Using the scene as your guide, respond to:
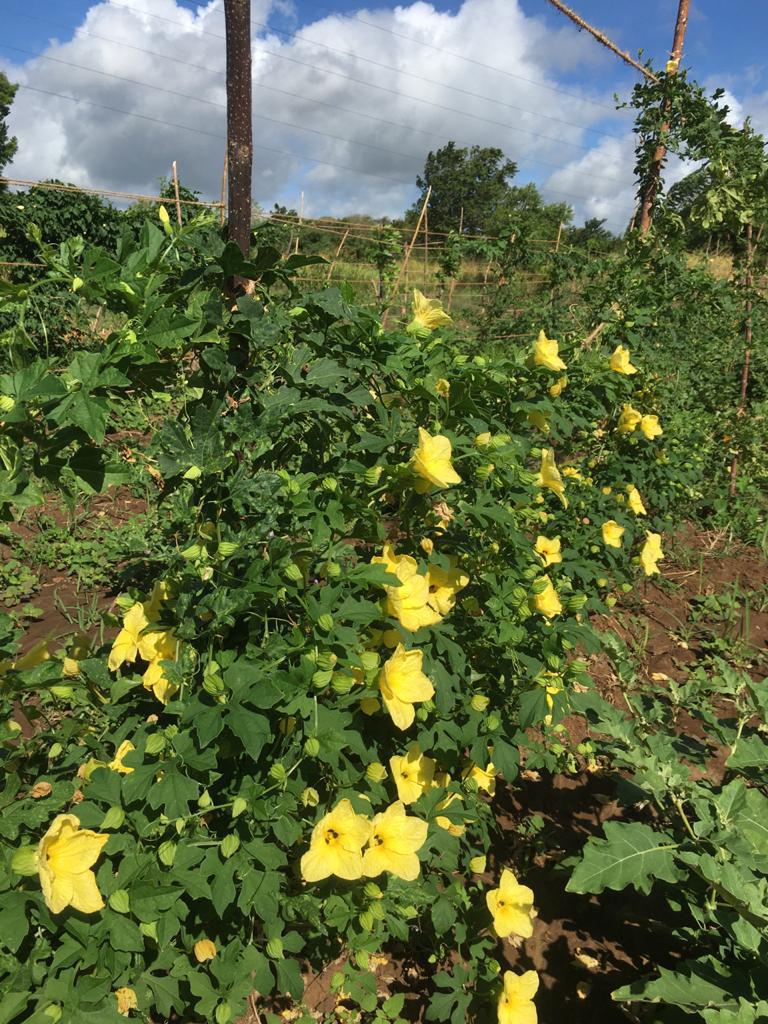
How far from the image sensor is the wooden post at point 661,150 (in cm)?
412

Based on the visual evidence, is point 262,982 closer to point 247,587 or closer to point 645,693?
point 247,587

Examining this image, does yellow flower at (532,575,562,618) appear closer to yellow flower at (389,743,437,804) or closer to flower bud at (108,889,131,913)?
yellow flower at (389,743,437,804)

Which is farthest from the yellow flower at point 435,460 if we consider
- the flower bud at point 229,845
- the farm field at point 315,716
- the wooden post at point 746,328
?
the wooden post at point 746,328

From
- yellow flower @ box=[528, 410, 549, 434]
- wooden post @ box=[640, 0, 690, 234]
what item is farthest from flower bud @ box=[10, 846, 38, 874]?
wooden post @ box=[640, 0, 690, 234]

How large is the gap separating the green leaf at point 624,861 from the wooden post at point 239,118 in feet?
4.79

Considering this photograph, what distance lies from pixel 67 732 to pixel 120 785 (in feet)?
0.72

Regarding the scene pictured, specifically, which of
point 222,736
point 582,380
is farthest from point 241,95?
point 582,380

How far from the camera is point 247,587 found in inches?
42.5

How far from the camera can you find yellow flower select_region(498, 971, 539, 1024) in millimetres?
1400

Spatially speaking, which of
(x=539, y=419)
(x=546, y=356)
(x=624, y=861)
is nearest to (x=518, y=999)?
(x=624, y=861)

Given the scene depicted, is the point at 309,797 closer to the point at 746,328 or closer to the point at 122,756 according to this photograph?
the point at 122,756

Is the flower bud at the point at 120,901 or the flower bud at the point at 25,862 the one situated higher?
the flower bud at the point at 25,862

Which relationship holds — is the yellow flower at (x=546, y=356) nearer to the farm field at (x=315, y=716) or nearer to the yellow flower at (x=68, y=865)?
the farm field at (x=315, y=716)

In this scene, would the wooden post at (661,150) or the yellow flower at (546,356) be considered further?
the wooden post at (661,150)
